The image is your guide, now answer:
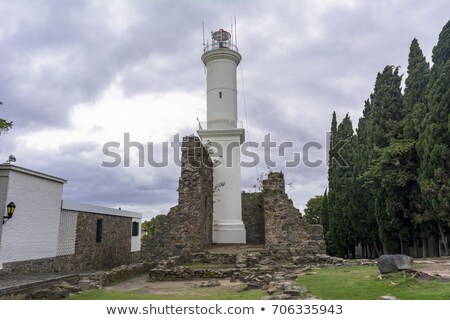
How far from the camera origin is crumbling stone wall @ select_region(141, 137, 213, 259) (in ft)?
39.6

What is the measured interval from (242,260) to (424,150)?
29.5ft

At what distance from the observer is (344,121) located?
26.8 metres

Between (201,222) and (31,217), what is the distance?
18.3ft

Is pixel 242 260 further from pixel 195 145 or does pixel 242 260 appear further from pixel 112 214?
pixel 112 214

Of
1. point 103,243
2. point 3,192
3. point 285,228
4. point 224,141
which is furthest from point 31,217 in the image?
point 285,228

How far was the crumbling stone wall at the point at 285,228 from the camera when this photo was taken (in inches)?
508

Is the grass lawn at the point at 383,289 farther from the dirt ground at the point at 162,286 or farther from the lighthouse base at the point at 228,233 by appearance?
the lighthouse base at the point at 228,233

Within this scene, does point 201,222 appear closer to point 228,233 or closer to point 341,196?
point 228,233

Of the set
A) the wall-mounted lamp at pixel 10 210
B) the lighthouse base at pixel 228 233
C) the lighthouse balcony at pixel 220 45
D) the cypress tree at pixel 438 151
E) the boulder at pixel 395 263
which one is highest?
the lighthouse balcony at pixel 220 45

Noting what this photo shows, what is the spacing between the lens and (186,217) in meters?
12.3

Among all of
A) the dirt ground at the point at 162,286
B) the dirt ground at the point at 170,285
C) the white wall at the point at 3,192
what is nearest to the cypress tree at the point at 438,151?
the dirt ground at the point at 170,285

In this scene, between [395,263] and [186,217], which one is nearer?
[395,263]

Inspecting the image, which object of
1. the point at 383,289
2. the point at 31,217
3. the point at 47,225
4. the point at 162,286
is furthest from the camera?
the point at 47,225

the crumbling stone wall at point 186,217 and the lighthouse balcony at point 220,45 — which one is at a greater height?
the lighthouse balcony at point 220,45
